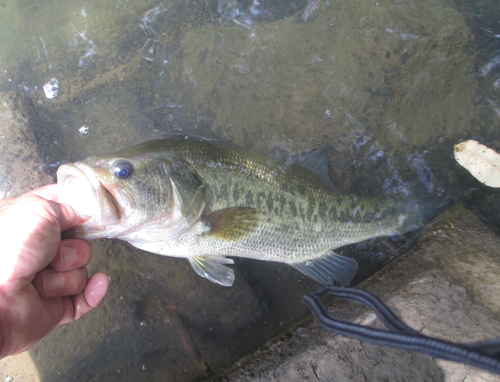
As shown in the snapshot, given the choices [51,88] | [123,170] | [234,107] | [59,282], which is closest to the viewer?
[123,170]

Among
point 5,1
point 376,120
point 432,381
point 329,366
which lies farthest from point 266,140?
point 5,1

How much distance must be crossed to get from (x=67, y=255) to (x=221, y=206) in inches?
47.1

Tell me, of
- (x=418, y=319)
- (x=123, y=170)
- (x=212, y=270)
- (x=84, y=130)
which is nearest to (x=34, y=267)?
(x=123, y=170)

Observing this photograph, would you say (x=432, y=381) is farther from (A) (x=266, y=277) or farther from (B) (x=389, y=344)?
(A) (x=266, y=277)

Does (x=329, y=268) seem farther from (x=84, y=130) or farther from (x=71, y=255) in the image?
(x=84, y=130)

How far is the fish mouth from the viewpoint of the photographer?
6.03 feet

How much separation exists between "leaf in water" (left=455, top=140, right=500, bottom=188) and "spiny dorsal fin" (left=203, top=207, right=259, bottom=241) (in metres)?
2.25

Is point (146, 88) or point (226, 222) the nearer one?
point (226, 222)

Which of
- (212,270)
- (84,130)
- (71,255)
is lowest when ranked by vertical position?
(212,270)

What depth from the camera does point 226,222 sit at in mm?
2322

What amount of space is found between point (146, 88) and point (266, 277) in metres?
2.58

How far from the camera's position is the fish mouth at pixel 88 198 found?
184 centimetres

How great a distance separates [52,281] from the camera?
2205mm

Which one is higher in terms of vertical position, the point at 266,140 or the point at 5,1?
the point at 5,1
